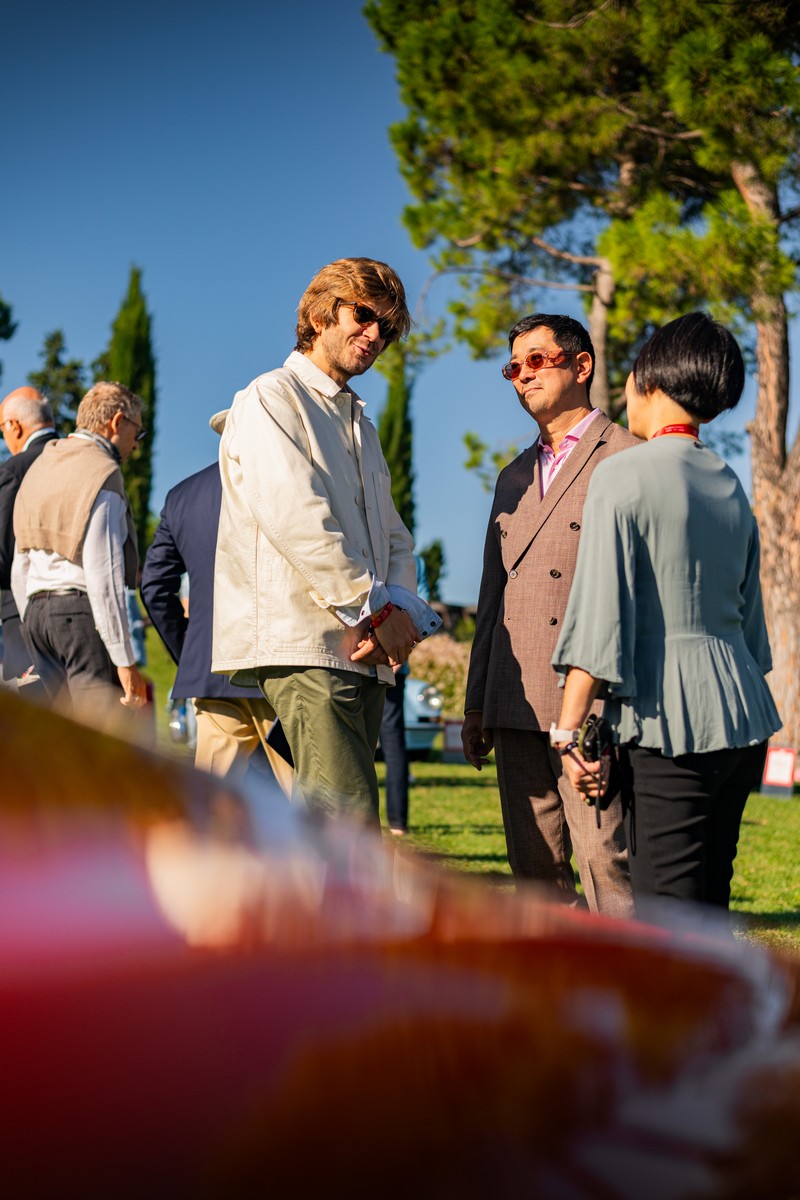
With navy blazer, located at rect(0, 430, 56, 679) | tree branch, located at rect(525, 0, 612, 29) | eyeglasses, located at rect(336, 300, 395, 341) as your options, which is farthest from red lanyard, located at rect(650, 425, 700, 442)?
tree branch, located at rect(525, 0, 612, 29)

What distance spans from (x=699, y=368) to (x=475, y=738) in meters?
1.29

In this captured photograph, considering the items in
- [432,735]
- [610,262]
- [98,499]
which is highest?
[610,262]

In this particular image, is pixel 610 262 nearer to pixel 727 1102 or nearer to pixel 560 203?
pixel 560 203

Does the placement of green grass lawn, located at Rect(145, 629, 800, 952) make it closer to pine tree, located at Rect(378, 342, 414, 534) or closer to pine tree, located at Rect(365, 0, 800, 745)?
pine tree, located at Rect(365, 0, 800, 745)

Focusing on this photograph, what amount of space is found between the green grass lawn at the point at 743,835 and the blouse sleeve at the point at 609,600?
55cm

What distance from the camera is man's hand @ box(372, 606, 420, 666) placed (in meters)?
2.70

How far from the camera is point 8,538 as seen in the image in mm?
4934

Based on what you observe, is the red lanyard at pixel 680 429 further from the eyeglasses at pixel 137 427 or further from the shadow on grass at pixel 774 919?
the eyeglasses at pixel 137 427

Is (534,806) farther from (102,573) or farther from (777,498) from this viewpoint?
(777,498)

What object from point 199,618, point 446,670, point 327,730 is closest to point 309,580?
point 327,730

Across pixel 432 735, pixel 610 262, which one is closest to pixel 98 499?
pixel 432 735

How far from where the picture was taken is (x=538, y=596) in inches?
119

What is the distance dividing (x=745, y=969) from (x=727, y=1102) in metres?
0.04

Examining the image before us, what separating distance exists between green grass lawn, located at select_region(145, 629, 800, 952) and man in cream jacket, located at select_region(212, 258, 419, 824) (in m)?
0.36
